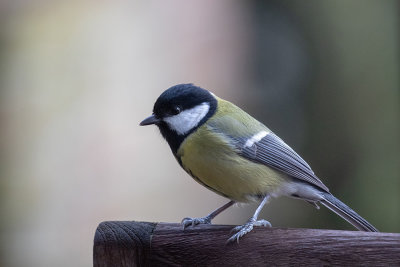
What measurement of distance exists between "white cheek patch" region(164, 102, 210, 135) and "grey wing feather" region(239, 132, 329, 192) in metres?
0.17

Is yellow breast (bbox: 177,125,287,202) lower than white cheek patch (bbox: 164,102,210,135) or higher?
lower

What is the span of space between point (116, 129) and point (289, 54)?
1.15 metres

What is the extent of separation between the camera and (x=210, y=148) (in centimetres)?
173

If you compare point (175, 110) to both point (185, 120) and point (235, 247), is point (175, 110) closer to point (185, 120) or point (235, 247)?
point (185, 120)

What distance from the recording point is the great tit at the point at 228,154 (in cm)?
170

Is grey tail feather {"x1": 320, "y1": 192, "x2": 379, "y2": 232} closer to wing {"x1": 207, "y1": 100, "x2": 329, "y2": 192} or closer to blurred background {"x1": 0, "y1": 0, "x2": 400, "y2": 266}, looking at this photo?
wing {"x1": 207, "y1": 100, "x2": 329, "y2": 192}

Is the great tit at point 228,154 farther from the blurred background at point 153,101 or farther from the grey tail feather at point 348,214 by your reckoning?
the blurred background at point 153,101

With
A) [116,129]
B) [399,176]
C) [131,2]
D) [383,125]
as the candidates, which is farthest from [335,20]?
[116,129]

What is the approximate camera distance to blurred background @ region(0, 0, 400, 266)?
2.92m

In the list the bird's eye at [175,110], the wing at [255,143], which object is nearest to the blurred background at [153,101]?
the wing at [255,143]

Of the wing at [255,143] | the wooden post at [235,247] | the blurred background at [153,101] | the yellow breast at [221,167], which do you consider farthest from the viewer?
the blurred background at [153,101]

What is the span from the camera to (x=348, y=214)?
1.83 meters

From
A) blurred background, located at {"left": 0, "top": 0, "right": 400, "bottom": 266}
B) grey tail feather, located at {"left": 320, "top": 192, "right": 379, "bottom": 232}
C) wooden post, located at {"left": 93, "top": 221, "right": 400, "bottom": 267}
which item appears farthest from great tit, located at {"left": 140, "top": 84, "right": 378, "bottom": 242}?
blurred background, located at {"left": 0, "top": 0, "right": 400, "bottom": 266}

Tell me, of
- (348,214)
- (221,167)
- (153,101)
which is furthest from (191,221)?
(153,101)
